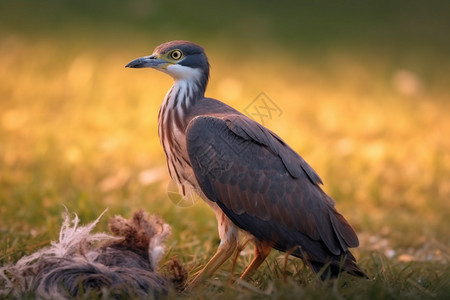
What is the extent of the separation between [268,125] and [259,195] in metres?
3.08

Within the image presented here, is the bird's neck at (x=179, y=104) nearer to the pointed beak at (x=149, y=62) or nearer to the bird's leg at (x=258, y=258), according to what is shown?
the pointed beak at (x=149, y=62)

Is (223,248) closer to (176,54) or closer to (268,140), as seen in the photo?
(268,140)

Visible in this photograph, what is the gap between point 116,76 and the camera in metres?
10.1

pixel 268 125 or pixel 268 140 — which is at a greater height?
pixel 268 125

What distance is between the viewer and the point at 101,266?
161 inches

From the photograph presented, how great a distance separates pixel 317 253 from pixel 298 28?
875cm

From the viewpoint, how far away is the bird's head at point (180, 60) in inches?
194

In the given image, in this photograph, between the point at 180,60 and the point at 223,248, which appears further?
the point at 180,60

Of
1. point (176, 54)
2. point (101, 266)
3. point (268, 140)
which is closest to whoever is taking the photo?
point (101, 266)

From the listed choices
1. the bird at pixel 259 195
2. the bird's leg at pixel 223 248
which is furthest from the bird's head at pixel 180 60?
the bird's leg at pixel 223 248

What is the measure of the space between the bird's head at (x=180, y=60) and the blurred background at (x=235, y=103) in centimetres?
128

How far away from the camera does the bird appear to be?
4.43m

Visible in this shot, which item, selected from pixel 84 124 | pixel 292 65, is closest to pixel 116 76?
pixel 84 124

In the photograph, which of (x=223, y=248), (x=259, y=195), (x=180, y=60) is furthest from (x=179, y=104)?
(x=223, y=248)
